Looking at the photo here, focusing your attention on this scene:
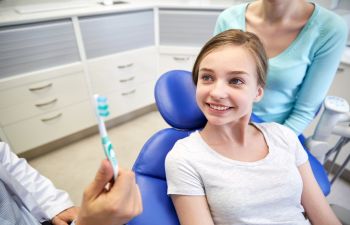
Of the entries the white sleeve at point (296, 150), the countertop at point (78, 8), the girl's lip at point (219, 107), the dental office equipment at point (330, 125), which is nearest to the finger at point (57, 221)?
the girl's lip at point (219, 107)

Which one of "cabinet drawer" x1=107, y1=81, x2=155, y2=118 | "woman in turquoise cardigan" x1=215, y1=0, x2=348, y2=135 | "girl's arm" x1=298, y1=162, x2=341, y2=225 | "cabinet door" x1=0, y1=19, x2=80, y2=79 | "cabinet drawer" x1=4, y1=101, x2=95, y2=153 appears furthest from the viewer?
"cabinet drawer" x1=107, y1=81, x2=155, y2=118

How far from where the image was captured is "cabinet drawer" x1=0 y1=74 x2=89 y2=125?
5.30 ft

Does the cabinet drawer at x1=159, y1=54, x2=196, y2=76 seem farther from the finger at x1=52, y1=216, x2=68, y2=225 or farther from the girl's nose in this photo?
the finger at x1=52, y1=216, x2=68, y2=225

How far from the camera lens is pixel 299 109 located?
1.05 metres

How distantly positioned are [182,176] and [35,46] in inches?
56.0

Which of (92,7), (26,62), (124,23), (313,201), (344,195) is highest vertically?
(92,7)

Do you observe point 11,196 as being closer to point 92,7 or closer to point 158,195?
point 158,195

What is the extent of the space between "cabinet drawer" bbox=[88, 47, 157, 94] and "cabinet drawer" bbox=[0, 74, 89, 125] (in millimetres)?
125

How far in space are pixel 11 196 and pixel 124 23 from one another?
4.95 feet

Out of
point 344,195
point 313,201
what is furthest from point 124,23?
point 344,195

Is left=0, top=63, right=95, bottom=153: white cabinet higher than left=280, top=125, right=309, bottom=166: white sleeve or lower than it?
lower

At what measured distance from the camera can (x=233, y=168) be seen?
76cm

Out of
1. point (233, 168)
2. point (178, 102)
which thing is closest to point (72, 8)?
point (178, 102)

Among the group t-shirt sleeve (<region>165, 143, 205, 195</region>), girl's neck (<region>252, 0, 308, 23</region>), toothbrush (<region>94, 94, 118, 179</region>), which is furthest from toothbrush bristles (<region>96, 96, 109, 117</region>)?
girl's neck (<region>252, 0, 308, 23</region>)
